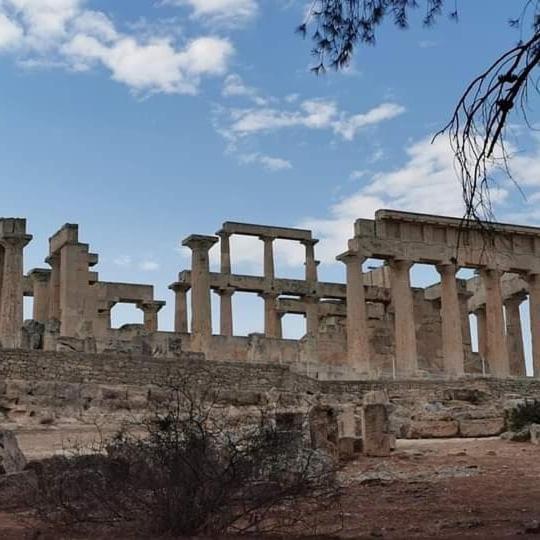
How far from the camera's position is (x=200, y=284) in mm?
36562

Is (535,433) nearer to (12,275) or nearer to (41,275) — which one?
(12,275)

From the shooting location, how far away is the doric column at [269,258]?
40.7 metres

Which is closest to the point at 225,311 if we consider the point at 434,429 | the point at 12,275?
the point at 12,275

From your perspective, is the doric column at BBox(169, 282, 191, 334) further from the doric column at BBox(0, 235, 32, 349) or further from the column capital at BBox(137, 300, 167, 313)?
the doric column at BBox(0, 235, 32, 349)

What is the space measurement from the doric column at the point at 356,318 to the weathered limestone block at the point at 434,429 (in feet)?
47.7

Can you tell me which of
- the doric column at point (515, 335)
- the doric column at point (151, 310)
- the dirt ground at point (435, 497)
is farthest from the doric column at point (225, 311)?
the dirt ground at point (435, 497)

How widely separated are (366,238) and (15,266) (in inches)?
511

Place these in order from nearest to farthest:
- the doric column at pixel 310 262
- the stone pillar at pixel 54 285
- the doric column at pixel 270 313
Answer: the stone pillar at pixel 54 285, the doric column at pixel 270 313, the doric column at pixel 310 262

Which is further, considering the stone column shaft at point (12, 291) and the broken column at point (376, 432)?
the stone column shaft at point (12, 291)

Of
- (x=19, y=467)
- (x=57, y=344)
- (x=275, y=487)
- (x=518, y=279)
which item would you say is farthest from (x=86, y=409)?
(x=518, y=279)

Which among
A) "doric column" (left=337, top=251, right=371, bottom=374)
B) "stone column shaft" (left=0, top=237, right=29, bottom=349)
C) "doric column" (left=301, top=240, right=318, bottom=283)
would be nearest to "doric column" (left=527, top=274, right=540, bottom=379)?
"doric column" (left=337, top=251, right=371, bottom=374)

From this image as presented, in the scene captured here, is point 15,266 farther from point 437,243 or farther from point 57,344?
point 437,243

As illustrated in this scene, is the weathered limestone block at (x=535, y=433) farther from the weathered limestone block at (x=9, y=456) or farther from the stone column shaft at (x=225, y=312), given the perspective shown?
the stone column shaft at (x=225, y=312)

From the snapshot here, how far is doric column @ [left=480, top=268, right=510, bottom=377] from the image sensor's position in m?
37.2
